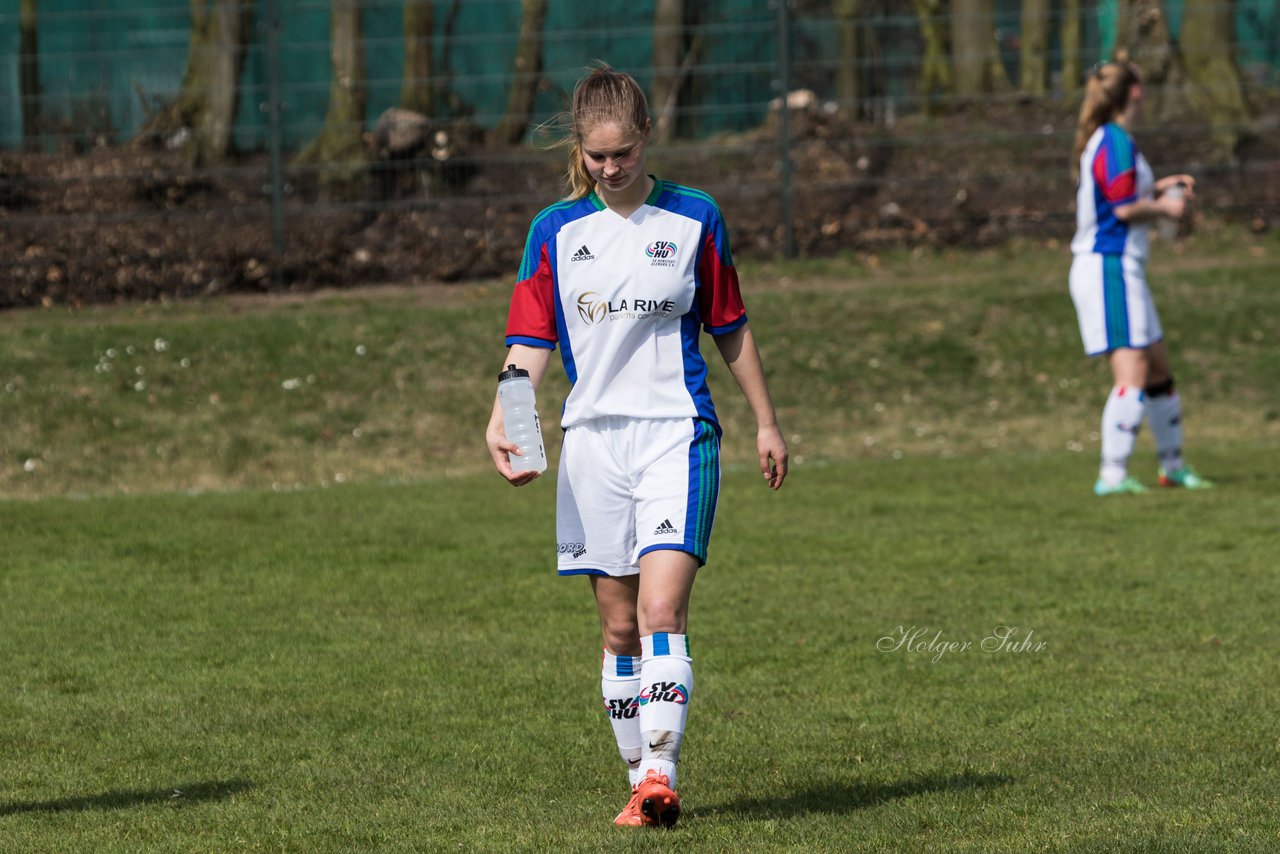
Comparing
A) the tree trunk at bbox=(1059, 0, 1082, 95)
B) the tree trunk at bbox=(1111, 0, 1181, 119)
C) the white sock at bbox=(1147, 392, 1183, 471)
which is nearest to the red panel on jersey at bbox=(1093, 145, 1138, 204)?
the white sock at bbox=(1147, 392, 1183, 471)

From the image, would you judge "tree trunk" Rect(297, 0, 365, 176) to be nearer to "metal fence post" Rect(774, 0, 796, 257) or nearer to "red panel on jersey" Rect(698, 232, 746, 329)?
"metal fence post" Rect(774, 0, 796, 257)

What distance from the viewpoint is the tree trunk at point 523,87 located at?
1908cm

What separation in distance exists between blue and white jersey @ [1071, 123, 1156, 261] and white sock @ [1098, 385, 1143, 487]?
87 centimetres

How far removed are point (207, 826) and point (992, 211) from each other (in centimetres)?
1602

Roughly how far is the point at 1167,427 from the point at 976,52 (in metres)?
10.2

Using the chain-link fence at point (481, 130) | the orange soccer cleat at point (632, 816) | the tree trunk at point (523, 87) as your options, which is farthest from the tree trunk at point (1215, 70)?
the orange soccer cleat at point (632, 816)

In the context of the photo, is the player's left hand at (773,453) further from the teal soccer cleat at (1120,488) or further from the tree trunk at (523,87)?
the tree trunk at (523,87)

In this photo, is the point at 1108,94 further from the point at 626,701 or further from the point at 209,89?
the point at 209,89

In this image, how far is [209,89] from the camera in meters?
19.0

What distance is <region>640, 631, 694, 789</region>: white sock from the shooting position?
15.2 ft

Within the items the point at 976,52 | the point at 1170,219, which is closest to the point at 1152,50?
the point at 976,52

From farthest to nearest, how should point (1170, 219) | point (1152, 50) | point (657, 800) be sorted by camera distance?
1. point (1152, 50)
2. point (1170, 219)
3. point (657, 800)

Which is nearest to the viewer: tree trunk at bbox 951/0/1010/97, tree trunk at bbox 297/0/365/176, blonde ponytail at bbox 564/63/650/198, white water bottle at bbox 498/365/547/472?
blonde ponytail at bbox 564/63/650/198

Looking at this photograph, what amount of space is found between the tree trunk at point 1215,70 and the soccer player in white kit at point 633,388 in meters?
16.4
